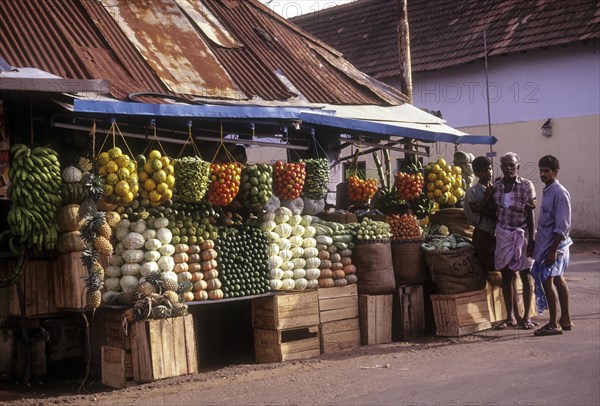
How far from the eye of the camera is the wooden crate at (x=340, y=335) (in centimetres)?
979

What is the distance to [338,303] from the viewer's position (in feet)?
32.7

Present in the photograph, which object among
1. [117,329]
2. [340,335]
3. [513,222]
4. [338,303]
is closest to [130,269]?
[117,329]

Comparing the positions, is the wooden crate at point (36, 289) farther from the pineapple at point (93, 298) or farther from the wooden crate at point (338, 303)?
the wooden crate at point (338, 303)

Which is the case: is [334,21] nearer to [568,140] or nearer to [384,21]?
[384,21]

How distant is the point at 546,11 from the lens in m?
22.7

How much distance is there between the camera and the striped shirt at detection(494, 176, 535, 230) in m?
10.3

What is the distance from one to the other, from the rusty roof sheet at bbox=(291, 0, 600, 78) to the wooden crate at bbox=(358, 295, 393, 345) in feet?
41.0

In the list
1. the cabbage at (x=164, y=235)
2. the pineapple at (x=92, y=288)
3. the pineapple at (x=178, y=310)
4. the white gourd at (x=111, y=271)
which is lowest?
the pineapple at (x=178, y=310)

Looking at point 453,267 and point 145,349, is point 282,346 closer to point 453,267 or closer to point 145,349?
point 145,349

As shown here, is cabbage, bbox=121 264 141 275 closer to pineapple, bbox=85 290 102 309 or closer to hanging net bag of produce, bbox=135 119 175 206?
pineapple, bbox=85 290 102 309

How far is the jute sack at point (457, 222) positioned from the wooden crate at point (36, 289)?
564cm

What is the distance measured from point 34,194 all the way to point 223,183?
193cm

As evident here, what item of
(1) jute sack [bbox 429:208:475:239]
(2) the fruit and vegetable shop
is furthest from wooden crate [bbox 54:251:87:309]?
(1) jute sack [bbox 429:208:475:239]

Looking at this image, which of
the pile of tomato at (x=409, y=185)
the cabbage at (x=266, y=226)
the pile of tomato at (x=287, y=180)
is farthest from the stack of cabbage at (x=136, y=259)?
the pile of tomato at (x=409, y=185)
